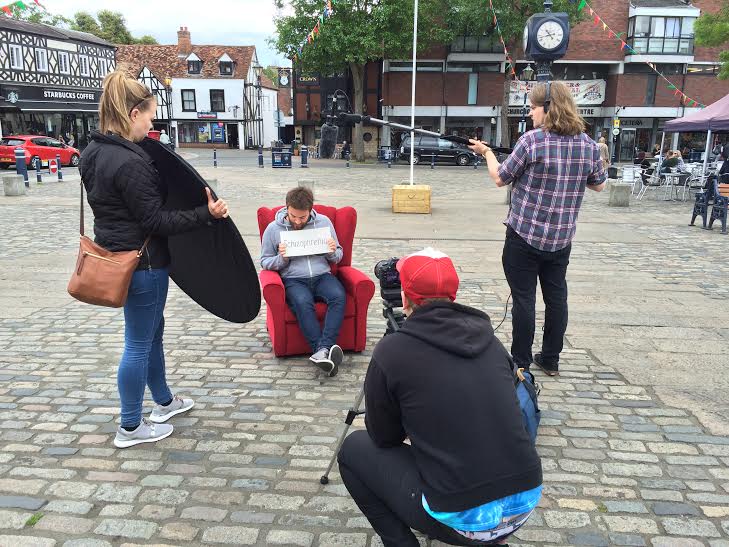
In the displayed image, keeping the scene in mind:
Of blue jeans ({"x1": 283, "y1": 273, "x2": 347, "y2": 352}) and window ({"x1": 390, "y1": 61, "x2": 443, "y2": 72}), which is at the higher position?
window ({"x1": 390, "y1": 61, "x2": 443, "y2": 72})

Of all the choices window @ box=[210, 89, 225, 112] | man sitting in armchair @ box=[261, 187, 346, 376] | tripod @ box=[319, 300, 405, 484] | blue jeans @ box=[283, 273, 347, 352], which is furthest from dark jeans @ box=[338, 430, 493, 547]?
window @ box=[210, 89, 225, 112]

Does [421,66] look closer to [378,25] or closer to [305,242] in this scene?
[378,25]

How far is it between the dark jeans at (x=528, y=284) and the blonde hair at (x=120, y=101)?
244 cm

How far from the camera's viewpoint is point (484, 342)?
1.94 meters

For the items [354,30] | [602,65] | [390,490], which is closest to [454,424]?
[390,490]

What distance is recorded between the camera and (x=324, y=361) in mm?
4184

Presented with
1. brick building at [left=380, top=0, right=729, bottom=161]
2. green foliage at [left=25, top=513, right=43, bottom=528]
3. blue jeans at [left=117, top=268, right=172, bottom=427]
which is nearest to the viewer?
green foliage at [left=25, top=513, right=43, bottom=528]

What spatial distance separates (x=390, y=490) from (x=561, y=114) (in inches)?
104

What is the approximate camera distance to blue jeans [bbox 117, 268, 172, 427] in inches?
121

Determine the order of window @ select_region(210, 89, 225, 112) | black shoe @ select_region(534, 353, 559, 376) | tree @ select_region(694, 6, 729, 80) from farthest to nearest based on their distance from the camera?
1. window @ select_region(210, 89, 225, 112)
2. tree @ select_region(694, 6, 729, 80)
3. black shoe @ select_region(534, 353, 559, 376)

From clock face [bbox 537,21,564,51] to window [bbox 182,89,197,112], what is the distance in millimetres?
47702

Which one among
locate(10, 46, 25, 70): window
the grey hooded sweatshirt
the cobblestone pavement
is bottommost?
the cobblestone pavement

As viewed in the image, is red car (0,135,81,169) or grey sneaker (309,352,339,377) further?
red car (0,135,81,169)

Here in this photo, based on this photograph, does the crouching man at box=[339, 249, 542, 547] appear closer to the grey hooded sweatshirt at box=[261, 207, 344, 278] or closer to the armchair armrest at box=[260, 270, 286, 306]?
the armchair armrest at box=[260, 270, 286, 306]
